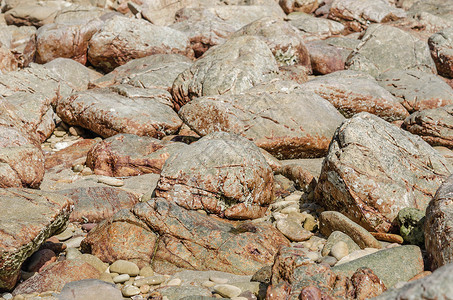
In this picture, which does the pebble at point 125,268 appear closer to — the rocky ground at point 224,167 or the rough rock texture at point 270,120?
the rocky ground at point 224,167

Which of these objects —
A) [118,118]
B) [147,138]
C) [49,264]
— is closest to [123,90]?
[118,118]

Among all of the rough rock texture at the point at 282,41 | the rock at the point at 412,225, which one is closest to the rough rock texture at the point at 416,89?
the rough rock texture at the point at 282,41

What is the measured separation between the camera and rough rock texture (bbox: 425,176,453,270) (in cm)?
488

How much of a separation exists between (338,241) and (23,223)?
12.6 feet

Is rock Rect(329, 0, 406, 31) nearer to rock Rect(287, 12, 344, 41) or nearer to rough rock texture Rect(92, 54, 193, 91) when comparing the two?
rock Rect(287, 12, 344, 41)

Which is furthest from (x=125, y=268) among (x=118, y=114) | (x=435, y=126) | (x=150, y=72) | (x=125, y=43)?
(x=125, y=43)

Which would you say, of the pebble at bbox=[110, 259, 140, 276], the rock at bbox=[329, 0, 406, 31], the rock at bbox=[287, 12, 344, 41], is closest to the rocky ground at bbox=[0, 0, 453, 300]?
the pebble at bbox=[110, 259, 140, 276]

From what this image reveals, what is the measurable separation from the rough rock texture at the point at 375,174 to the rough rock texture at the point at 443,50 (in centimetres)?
934

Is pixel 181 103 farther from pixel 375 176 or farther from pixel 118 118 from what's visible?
pixel 375 176

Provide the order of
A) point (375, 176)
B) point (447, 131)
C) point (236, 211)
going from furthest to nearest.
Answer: point (447, 131), point (236, 211), point (375, 176)

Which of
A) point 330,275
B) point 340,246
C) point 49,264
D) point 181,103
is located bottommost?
point 181,103

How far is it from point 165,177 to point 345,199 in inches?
111

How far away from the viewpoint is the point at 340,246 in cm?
589

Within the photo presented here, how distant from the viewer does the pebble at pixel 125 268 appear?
5.79 m
